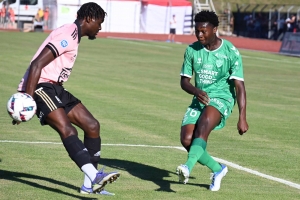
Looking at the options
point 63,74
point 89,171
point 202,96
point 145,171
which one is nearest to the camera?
point 89,171

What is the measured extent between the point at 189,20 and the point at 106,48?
97.9 ft

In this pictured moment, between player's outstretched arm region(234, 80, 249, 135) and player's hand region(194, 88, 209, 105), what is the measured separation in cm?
38

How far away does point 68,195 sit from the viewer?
8406 millimetres

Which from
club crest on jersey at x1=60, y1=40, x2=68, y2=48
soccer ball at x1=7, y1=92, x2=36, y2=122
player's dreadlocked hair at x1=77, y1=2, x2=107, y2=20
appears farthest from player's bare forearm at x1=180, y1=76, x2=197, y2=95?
soccer ball at x1=7, y1=92, x2=36, y2=122

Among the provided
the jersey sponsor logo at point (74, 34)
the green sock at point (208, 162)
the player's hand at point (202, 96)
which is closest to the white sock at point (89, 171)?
the jersey sponsor logo at point (74, 34)

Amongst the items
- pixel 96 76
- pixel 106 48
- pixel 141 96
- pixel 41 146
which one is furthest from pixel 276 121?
pixel 106 48

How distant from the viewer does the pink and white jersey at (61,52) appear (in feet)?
26.3

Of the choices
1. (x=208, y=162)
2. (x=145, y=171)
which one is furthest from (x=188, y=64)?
(x=145, y=171)

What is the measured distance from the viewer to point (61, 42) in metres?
8.01

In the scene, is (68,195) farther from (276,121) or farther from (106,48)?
(106,48)

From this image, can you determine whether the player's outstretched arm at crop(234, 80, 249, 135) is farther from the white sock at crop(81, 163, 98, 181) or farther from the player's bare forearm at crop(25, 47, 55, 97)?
the player's bare forearm at crop(25, 47, 55, 97)

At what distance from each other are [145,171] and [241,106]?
6.03 feet

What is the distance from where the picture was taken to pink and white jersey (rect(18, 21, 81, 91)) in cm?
803

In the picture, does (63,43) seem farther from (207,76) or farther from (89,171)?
(207,76)
